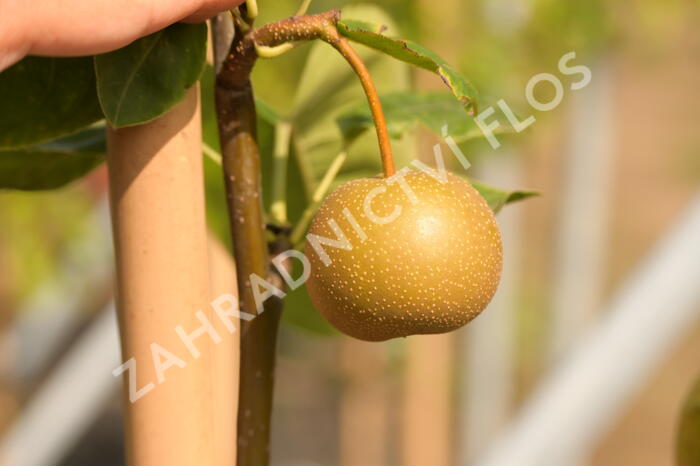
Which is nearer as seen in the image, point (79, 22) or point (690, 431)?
point (79, 22)

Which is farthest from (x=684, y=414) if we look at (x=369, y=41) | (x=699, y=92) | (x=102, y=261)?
(x=699, y=92)

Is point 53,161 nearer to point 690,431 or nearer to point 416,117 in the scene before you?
point 416,117

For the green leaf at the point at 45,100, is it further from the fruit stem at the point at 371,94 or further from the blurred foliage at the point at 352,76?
the fruit stem at the point at 371,94

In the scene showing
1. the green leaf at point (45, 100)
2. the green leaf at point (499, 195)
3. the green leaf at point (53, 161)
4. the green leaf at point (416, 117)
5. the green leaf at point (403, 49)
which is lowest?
→ the green leaf at point (499, 195)

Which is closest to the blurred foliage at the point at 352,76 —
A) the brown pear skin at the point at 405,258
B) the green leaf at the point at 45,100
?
the green leaf at the point at 45,100

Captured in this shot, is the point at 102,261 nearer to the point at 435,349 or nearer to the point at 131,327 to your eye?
the point at 435,349

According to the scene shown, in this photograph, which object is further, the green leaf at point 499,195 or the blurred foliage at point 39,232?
the blurred foliage at point 39,232

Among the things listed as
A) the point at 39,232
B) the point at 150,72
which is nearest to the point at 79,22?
the point at 150,72
